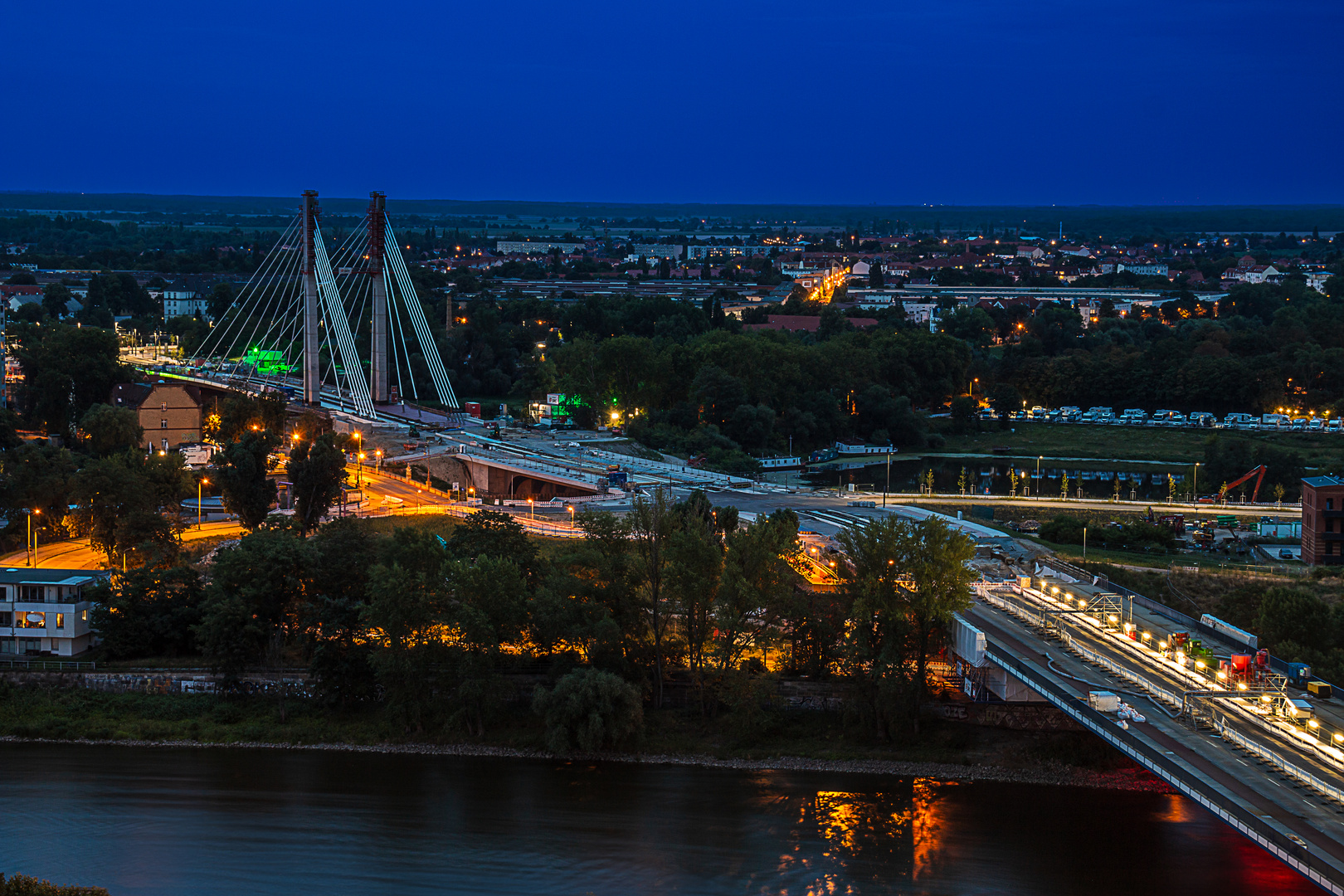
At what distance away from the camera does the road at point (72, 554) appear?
2588cm

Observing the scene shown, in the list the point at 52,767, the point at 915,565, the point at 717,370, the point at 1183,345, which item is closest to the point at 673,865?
the point at 915,565

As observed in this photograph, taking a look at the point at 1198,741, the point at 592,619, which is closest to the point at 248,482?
the point at 592,619

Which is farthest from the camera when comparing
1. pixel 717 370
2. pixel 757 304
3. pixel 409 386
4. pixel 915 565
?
pixel 757 304

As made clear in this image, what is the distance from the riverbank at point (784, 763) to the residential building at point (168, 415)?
71.3 feet

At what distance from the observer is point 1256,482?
3862cm

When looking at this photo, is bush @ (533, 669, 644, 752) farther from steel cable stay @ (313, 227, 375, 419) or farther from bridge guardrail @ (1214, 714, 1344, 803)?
steel cable stay @ (313, 227, 375, 419)

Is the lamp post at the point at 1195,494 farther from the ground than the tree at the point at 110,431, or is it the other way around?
the tree at the point at 110,431

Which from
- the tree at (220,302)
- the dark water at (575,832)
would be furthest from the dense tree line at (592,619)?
the tree at (220,302)

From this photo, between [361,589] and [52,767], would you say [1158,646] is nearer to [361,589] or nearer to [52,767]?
[361,589]

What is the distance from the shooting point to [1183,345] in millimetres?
57969

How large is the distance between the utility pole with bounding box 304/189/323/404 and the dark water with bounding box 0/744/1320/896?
24276 mm

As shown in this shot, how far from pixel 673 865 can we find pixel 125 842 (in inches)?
254

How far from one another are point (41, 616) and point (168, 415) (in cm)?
1987

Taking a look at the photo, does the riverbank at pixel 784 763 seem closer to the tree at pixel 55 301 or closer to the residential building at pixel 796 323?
the residential building at pixel 796 323
